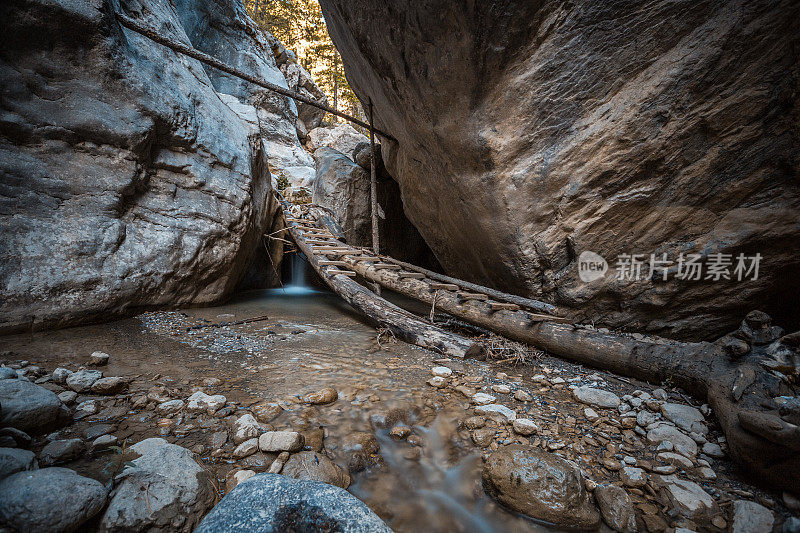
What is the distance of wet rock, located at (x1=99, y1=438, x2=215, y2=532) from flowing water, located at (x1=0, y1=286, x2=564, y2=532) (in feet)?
0.53

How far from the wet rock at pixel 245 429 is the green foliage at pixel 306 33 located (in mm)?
18916

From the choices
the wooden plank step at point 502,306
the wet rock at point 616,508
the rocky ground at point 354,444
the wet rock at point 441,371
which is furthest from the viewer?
the wooden plank step at point 502,306

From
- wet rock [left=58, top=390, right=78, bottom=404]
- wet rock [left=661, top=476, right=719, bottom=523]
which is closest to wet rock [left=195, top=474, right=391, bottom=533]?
wet rock [left=661, top=476, right=719, bottom=523]

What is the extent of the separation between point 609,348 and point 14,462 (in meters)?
4.00

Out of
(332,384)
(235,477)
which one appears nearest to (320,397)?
(332,384)

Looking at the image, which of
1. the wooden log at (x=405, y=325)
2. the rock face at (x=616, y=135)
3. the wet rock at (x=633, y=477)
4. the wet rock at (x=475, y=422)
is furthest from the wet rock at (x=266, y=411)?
the rock face at (x=616, y=135)

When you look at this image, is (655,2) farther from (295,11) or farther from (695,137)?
(295,11)

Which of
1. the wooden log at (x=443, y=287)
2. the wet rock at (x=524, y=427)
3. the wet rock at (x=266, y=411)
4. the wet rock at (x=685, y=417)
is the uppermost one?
the wooden log at (x=443, y=287)

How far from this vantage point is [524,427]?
1945 mm

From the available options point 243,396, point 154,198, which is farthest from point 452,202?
point 154,198

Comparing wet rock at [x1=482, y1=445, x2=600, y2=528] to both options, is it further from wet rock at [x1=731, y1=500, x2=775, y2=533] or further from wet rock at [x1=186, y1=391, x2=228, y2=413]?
wet rock at [x1=186, y1=391, x2=228, y2=413]

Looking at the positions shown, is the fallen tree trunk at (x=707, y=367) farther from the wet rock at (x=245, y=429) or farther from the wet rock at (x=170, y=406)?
the wet rock at (x=170, y=406)

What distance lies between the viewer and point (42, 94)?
312 centimetres

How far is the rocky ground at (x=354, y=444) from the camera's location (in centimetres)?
119
